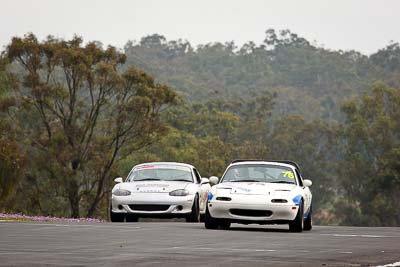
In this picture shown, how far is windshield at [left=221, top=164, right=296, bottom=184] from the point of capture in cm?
2194

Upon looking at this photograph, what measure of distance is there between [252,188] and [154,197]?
490 cm

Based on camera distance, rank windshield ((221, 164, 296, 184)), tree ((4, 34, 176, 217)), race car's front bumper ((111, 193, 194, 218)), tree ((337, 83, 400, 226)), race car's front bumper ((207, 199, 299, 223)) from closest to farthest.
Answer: race car's front bumper ((207, 199, 299, 223)), windshield ((221, 164, 296, 184)), race car's front bumper ((111, 193, 194, 218)), tree ((4, 34, 176, 217)), tree ((337, 83, 400, 226))

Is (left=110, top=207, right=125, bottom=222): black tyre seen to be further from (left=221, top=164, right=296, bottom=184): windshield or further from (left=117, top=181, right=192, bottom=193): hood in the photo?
(left=221, top=164, right=296, bottom=184): windshield

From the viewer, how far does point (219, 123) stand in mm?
100188

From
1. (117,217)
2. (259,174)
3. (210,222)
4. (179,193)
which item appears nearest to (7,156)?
(117,217)

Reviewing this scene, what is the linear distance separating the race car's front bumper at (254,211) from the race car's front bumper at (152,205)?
4711 millimetres

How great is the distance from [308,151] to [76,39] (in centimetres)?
5127

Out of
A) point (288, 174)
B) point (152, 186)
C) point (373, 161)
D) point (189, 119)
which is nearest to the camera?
point (288, 174)

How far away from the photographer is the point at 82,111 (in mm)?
63625

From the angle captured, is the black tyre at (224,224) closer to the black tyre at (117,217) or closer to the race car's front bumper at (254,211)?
the race car's front bumper at (254,211)

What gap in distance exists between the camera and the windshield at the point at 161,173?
26.7 m

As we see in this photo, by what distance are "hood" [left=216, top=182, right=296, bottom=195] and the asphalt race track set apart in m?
0.81

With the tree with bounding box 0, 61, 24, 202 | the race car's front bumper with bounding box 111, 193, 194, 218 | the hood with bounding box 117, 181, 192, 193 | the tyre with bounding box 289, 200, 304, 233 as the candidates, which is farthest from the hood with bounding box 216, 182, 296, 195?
the tree with bounding box 0, 61, 24, 202

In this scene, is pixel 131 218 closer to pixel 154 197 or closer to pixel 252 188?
pixel 154 197
